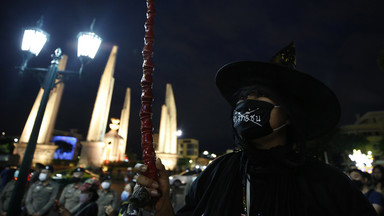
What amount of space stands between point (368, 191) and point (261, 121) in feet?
16.5

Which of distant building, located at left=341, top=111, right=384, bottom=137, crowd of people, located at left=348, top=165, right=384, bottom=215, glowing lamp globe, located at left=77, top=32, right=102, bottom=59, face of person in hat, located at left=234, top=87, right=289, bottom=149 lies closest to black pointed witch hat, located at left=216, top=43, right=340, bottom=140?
face of person in hat, located at left=234, top=87, right=289, bottom=149

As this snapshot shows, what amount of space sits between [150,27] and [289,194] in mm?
1613

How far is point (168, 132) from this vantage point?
38375mm

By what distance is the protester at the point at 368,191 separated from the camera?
13.3 feet

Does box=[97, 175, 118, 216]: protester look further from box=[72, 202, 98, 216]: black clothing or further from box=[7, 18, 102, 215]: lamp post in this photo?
box=[7, 18, 102, 215]: lamp post

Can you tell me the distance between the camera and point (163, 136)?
3706cm

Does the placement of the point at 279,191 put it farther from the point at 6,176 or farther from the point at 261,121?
the point at 6,176

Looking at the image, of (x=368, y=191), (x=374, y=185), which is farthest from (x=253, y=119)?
(x=374, y=185)

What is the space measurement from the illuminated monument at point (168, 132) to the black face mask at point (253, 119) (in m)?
33.7

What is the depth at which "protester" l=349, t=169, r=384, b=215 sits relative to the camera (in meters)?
4.05

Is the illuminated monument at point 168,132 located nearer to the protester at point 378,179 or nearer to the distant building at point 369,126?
the protester at point 378,179

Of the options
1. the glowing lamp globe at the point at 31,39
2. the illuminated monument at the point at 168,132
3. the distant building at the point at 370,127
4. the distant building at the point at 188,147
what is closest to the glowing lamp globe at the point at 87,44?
the glowing lamp globe at the point at 31,39

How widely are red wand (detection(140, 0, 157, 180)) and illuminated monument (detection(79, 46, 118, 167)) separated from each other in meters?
27.4

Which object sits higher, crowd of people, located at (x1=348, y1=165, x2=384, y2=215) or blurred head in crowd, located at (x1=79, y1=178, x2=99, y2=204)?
crowd of people, located at (x1=348, y1=165, x2=384, y2=215)
